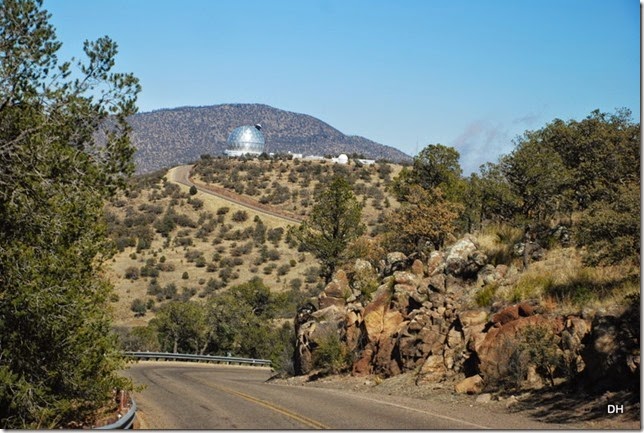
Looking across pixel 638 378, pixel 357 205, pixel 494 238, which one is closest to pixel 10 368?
pixel 638 378

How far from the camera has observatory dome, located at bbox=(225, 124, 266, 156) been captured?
502ft

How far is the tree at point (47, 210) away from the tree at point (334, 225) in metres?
28.7

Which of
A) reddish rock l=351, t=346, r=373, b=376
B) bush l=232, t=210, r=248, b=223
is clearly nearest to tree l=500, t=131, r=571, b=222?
reddish rock l=351, t=346, r=373, b=376

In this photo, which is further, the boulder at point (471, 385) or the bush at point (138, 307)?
the bush at point (138, 307)

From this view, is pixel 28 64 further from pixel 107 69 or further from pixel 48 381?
pixel 48 381

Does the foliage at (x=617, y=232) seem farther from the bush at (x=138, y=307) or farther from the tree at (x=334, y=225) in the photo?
the bush at (x=138, y=307)

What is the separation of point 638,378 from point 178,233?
84.8 metres

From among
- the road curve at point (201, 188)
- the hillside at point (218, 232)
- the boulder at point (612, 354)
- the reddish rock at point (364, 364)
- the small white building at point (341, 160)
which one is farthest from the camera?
the small white building at point (341, 160)

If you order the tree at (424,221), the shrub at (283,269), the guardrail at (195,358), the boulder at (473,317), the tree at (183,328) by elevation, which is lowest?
the guardrail at (195,358)

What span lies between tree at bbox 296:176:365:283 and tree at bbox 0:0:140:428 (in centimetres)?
2873

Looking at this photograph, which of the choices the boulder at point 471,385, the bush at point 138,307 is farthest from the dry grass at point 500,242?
the bush at point 138,307

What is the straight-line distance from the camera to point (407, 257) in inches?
1523

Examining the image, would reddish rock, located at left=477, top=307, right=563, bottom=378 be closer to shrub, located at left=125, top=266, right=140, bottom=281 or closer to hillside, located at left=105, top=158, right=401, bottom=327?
hillside, located at left=105, top=158, right=401, bottom=327

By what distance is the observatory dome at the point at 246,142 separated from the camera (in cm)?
15312
